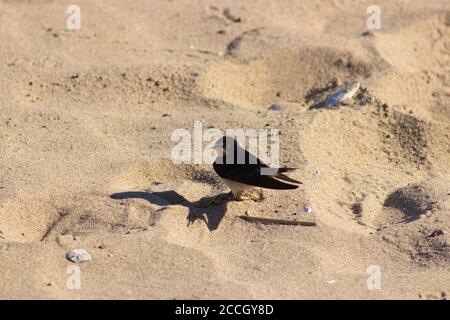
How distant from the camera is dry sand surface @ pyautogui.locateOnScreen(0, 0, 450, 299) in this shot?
3.98 meters

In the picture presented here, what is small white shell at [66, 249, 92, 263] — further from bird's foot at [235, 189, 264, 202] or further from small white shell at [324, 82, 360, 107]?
small white shell at [324, 82, 360, 107]

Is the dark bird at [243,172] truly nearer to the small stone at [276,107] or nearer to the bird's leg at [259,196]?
the bird's leg at [259,196]

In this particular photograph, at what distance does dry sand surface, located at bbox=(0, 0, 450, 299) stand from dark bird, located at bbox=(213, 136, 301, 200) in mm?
144

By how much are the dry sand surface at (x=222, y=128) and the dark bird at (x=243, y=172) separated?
0.47 ft

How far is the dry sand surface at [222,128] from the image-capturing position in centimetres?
A: 398

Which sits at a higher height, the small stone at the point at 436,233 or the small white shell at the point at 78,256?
the small stone at the point at 436,233

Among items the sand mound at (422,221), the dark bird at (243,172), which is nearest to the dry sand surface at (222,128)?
the sand mound at (422,221)

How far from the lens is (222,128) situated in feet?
17.3

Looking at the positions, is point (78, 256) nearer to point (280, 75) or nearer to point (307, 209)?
point (307, 209)

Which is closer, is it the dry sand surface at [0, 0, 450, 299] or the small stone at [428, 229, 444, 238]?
the dry sand surface at [0, 0, 450, 299]

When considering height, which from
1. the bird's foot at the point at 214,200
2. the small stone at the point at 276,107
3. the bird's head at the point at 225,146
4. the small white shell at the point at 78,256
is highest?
the small stone at the point at 276,107

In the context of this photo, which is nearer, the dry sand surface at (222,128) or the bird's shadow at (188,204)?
the dry sand surface at (222,128)

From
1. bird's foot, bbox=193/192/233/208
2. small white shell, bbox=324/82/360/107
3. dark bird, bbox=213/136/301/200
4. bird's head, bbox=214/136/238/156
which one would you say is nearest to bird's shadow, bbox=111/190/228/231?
bird's foot, bbox=193/192/233/208
